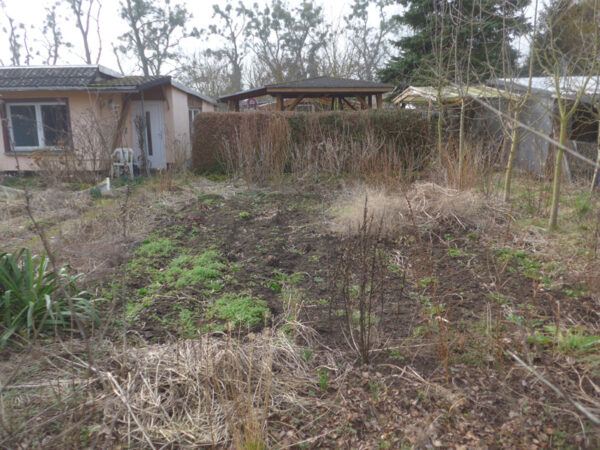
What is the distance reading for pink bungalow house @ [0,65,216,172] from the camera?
440 inches

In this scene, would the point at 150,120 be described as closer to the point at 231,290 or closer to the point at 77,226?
the point at 77,226

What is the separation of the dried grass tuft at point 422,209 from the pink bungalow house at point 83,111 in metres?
6.44

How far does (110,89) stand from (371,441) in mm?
11400

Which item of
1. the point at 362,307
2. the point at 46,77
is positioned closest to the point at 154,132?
the point at 46,77

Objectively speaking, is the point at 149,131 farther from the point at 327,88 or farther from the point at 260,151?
the point at 327,88

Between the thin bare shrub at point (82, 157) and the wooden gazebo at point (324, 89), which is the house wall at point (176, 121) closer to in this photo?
the thin bare shrub at point (82, 157)

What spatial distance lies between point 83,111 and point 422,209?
989 centimetres

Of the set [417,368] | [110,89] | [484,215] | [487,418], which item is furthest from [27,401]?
[110,89]

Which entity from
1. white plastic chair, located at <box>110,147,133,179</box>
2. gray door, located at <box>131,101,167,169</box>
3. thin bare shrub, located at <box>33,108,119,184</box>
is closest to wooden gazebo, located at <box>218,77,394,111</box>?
gray door, located at <box>131,101,167,169</box>

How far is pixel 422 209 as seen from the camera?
5707 millimetres

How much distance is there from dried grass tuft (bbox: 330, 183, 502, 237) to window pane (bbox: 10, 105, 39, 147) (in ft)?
32.6

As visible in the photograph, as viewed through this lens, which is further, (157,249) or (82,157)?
(82,157)

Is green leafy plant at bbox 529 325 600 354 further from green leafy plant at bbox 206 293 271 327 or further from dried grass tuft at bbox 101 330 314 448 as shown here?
green leafy plant at bbox 206 293 271 327

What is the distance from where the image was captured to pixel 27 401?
227 centimetres
